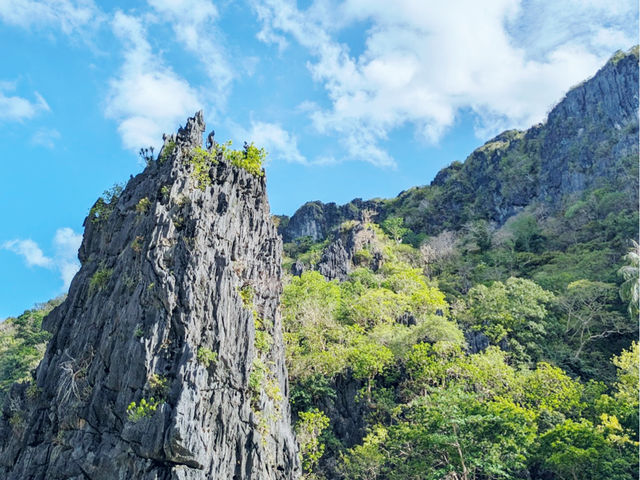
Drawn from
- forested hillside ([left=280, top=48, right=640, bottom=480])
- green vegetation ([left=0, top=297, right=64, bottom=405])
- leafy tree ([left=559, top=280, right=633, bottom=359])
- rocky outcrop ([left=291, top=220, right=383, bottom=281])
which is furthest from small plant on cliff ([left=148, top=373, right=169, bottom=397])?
rocky outcrop ([left=291, top=220, right=383, bottom=281])

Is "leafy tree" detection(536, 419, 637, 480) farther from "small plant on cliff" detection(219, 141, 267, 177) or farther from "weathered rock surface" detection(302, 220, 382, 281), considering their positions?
"weathered rock surface" detection(302, 220, 382, 281)

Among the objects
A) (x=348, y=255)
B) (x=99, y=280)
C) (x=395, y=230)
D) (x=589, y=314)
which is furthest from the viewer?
(x=395, y=230)

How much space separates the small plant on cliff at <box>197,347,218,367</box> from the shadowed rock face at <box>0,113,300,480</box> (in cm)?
4

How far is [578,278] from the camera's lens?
120ft

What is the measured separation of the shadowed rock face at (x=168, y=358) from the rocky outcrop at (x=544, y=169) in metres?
44.8

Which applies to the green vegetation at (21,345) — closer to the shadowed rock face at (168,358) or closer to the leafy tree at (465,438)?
the shadowed rock face at (168,358)

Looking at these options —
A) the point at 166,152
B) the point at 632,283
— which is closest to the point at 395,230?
the point at 632,283

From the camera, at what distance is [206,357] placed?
1722 cm

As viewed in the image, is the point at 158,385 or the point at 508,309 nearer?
the point at 158,385

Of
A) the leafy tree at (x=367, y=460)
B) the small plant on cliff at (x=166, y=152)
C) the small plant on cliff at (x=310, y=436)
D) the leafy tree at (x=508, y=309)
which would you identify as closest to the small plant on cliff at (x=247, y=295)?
the small plant on cliff at (x=310, y=436)

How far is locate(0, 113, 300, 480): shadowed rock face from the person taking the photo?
16141 mm

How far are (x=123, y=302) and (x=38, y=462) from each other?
6.75m

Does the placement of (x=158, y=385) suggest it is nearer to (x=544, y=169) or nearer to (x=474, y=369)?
(x=474, y=369)

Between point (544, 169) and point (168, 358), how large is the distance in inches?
2478
